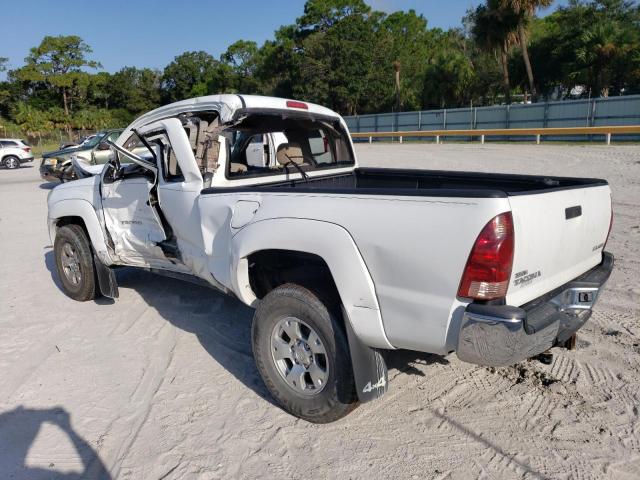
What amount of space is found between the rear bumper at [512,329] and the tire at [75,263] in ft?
14.0

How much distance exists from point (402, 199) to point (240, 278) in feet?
4.75

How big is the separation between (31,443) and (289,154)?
2.89 meters

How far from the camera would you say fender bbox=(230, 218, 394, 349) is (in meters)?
2.86

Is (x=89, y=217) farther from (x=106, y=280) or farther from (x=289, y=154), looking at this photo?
(x=289, y=154)

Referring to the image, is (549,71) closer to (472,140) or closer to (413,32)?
(472,140)

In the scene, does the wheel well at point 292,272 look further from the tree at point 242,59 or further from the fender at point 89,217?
the tree at point 242,59

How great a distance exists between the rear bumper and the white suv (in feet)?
102

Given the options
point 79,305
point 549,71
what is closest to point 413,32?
point 549,71

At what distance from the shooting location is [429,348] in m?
2.76

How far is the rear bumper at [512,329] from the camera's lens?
2.51 metres

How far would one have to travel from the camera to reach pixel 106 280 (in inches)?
214

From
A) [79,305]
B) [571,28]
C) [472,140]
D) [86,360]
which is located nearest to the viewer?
[86,360]

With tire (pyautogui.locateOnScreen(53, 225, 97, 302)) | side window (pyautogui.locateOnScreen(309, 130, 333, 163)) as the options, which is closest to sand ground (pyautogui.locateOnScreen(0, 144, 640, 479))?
tire (pyautogui.locateOnScreen(53, 225, 97, 302))

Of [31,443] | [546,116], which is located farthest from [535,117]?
[31,443]
